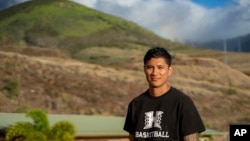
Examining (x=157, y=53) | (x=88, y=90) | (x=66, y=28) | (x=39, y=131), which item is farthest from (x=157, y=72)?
(x=66, y=28)

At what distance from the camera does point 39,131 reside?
1847 cm

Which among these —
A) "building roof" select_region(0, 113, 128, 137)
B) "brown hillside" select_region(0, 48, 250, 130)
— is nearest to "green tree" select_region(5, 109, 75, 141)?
"building roof" select_region(0, 113, 128, 137)

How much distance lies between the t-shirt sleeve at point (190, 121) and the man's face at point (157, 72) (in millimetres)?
289

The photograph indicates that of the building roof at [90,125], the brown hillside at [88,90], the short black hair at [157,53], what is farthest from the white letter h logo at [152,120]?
the brown hillside at [88,90]

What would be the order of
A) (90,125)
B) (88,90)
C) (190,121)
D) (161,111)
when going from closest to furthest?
1. (190,121)
2. (161,111)
3. (90,125)
4. (88,90)

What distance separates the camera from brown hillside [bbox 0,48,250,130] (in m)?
52.3

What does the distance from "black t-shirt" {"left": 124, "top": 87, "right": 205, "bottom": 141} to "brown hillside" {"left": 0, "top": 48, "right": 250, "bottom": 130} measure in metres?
40.8

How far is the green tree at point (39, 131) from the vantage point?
701 inches

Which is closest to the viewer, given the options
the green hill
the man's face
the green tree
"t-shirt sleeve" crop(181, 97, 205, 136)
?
"t-shirt sleeve" crop(181, 97, 205, 136)

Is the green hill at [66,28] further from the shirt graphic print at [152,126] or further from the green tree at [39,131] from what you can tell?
the shirt graphic print at [152,126]

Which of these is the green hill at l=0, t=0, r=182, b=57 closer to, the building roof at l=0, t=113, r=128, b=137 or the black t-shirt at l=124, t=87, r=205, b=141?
the building roof at l=0, t=113, r=128, b=137

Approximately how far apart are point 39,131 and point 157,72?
14613mm

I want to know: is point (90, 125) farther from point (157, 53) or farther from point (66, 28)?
point (66, 28)

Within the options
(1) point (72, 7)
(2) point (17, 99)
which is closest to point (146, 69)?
(2) point (17, 99)
